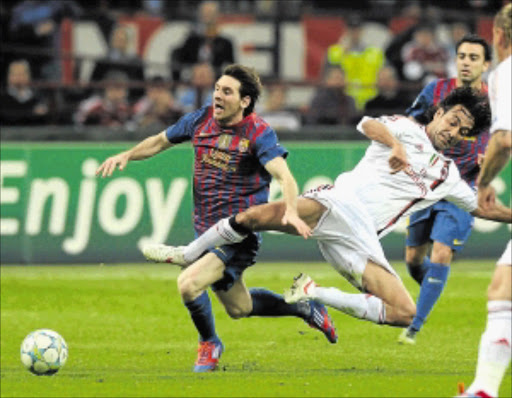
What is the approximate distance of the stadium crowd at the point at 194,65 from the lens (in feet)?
60.0

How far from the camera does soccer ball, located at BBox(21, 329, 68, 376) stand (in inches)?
385

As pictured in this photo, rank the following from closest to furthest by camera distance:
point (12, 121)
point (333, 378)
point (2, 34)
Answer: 1. point (333, 378)
2. point (12, 121)
3. point (2, 34)

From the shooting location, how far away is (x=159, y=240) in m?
17.0

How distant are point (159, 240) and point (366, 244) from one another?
24.0 feet

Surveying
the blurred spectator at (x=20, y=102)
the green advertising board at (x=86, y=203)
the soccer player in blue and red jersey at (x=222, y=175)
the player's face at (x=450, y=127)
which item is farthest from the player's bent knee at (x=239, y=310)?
the blurred spectator at (x=20, y=102)

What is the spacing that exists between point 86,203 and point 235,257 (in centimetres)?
693

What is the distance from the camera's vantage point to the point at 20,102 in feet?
59.4

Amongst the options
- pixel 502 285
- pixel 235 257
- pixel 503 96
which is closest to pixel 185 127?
pixel 235 257

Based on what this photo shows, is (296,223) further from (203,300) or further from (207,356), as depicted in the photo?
(207,356)

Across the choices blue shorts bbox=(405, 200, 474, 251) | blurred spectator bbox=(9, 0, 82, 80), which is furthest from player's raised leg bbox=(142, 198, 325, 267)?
blurred spectator bbox=(9, 0, 82, 80)

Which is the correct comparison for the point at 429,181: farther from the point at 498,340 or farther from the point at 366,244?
the point at 498,340

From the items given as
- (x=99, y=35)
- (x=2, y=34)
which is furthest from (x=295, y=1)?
(x=2, y=34)

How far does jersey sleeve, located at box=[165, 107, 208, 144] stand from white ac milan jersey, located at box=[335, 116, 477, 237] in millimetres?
1126

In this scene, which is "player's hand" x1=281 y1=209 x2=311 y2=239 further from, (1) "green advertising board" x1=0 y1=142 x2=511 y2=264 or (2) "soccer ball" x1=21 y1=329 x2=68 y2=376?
(1) "green advertising board" x1=0 y1=142 x2=511 y2=264
